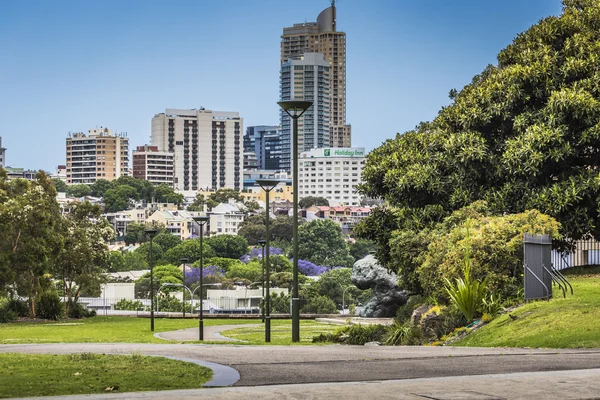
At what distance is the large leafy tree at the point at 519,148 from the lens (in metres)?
28.5

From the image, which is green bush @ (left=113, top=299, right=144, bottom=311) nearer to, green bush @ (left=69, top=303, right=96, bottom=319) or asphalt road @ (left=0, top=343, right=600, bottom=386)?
green bush @ (left=69, top=303, right=96, bottom=319)

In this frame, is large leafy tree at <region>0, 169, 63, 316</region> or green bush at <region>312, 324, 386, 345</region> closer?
green bush at <region>312, 324, 386, 345</region>

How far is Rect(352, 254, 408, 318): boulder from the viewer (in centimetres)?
4512

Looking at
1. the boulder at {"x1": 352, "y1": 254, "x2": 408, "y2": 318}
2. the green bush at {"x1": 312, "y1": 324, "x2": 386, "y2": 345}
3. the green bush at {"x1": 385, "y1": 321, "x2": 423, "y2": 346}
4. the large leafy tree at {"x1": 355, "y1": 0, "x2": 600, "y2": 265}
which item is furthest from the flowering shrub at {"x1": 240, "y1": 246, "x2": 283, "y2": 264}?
the green bush at {"x1": 385, "y1": 321, "x2": 423, "y2": 346}

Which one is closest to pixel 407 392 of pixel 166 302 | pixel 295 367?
pixel 295 367

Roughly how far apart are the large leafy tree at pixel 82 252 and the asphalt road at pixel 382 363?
3910 centimetres

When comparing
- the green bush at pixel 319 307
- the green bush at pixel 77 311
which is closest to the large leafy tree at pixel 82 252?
the green bush at pixel 77 311

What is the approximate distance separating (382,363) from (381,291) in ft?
104

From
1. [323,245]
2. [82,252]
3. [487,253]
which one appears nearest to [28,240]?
[82,252]

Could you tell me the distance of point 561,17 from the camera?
31422 millimetres

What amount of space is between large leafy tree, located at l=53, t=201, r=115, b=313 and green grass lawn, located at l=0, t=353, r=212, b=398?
130ft

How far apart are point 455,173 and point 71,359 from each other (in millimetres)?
18079

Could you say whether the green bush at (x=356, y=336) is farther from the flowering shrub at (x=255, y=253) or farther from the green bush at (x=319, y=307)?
the flowering shrub at (x=255, y=253)

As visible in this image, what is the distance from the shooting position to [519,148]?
28781 millimetres
